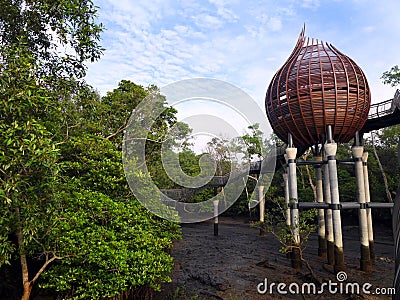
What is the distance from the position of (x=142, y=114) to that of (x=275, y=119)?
6455 millimetres

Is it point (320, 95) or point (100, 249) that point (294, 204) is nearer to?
point (320, 95)

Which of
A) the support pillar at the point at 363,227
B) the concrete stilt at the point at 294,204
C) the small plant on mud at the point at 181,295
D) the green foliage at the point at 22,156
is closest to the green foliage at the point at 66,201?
the green foliage at the point at 22,156

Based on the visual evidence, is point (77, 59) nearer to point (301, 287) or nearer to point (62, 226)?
point (62, 226)

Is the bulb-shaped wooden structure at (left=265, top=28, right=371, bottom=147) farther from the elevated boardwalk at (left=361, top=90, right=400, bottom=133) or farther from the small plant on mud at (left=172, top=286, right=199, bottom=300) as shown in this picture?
the small plant on mud at (left=172, top=286, right=199, bottom=300)

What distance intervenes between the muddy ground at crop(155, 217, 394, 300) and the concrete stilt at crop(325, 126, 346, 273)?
723 millimetres

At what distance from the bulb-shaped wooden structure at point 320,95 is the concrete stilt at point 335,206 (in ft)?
2.72

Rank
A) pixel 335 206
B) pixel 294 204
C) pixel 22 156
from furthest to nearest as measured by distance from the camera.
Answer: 1. pixel 294 204
2. pixel 335 206
3. pixel 22 156

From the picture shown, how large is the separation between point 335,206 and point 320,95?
4.79m

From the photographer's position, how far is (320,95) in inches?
527

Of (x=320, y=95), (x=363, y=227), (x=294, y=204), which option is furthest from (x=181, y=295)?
(x=320, y=95)

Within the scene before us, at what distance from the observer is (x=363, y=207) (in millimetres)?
14094

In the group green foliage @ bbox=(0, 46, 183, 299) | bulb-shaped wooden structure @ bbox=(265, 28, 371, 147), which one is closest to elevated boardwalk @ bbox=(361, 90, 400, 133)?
bulb-shaped wooden structure @ bbox=(265, 28, 371, 147)

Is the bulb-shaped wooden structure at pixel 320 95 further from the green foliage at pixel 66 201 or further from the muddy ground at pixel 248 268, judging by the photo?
the green foliage at pixel 66 201

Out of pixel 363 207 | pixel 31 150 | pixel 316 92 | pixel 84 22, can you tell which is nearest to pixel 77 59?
pixel 84 22
